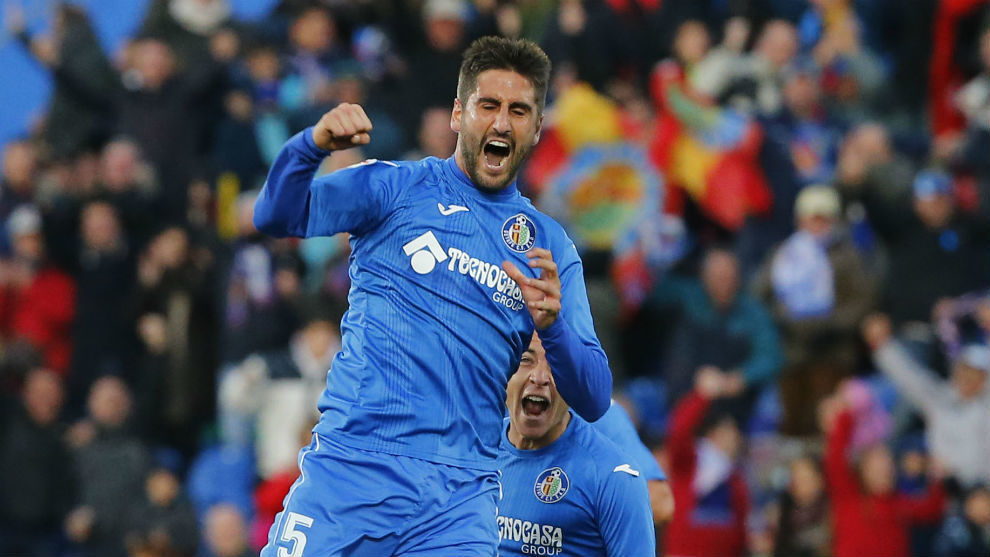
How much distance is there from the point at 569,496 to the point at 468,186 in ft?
5.02

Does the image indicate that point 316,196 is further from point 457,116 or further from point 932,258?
point 932,258

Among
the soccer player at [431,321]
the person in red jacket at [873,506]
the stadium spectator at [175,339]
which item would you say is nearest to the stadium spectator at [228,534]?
the stadium spectator at [175,339]

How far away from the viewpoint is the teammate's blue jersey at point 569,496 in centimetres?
617

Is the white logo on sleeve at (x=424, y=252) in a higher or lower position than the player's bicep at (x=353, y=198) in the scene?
lower

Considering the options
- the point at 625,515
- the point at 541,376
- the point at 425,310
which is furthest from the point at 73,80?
the point at 425,310

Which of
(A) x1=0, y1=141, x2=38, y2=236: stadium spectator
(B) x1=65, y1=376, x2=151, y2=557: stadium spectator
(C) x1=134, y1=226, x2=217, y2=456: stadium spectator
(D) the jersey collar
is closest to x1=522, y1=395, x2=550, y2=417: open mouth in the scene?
(D) the jersey collar

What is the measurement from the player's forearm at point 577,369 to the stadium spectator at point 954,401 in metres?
5.23

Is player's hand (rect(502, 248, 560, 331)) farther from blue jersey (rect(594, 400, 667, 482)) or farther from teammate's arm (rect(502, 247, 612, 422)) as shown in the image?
blue jersey (rect(594, 400, 667, 482))

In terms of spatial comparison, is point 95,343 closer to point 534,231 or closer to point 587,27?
point 587,27

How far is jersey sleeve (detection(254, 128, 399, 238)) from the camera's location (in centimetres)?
505

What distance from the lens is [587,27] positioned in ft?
40.5

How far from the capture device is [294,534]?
507 centimetres

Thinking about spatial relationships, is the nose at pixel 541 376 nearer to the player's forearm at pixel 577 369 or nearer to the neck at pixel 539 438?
the neck at pixel 539 438

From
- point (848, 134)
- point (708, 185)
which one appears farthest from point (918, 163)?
point (708, 185)
